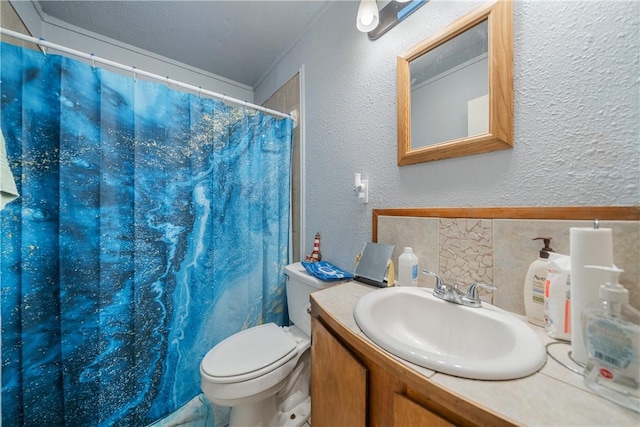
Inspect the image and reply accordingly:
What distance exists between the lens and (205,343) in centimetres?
128

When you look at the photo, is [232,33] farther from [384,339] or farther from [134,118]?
[384,339]

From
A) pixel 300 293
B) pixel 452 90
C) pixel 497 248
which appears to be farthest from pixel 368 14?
pixel 300 293

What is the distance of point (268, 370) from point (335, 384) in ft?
1.51

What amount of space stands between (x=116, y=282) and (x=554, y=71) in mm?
1795

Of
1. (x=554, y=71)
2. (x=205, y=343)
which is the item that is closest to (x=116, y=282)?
(x=205, y=343)

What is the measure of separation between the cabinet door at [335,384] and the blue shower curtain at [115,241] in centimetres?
81

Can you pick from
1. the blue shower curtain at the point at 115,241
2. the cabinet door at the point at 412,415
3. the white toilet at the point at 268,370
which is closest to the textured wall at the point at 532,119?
the white toilet at the point at 268,370

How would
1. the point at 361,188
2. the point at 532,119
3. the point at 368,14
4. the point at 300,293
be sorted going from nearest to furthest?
the point at 532,119 → the point at 368,14 → the point at 361,188 → the point at 300,293

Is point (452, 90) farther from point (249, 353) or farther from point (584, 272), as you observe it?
point (249, 353)

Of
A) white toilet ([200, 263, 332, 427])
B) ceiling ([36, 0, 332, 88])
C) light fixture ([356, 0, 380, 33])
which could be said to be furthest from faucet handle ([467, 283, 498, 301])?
ceiling ([36, 0, 332, 88])

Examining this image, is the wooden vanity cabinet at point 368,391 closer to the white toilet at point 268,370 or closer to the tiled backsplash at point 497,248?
the white toilet at point 268,370

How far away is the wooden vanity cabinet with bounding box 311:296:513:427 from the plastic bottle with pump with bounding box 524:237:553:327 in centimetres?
42

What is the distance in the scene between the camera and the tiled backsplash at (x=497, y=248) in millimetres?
499

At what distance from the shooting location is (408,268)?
0.85m
